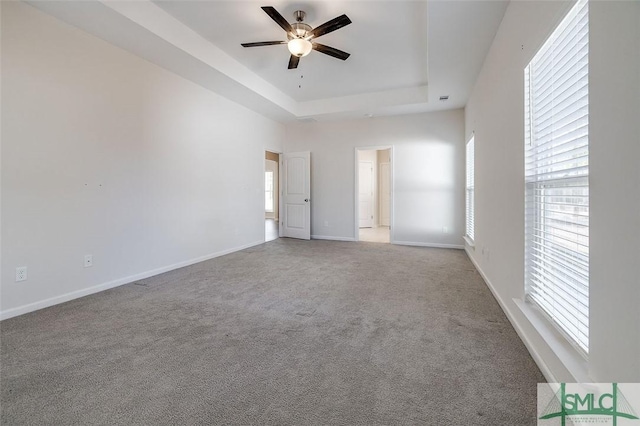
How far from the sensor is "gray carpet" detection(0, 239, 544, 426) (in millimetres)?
1345

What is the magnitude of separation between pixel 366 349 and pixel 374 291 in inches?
46.7

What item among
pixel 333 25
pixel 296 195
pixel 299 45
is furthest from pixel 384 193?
pixel 333 25

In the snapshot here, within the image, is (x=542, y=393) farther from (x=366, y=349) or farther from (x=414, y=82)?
(x=414, y=82)

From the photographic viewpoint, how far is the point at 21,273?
249 cm

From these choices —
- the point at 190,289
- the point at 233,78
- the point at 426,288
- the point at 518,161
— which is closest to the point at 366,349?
the point at 426,288

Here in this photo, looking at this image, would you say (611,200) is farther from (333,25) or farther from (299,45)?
(299,45)

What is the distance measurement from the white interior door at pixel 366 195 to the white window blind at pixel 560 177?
6.73m

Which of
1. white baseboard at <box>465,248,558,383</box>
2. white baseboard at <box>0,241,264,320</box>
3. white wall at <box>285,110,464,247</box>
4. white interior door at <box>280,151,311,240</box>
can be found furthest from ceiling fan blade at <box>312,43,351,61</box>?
white baseboard at <box>0,241,264,320</box>

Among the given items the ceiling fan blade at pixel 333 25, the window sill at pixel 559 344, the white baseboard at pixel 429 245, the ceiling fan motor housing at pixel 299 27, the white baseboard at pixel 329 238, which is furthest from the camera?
the white baseboard at pixel 329 238

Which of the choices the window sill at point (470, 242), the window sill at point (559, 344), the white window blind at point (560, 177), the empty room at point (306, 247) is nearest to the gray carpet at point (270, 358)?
the empty room at point (306, 247)

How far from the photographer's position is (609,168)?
104cm

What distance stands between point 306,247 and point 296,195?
1.54 m

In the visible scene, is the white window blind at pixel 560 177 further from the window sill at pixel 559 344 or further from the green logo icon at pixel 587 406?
the green logo icon at pixel 587 406

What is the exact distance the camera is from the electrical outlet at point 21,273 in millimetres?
2466
